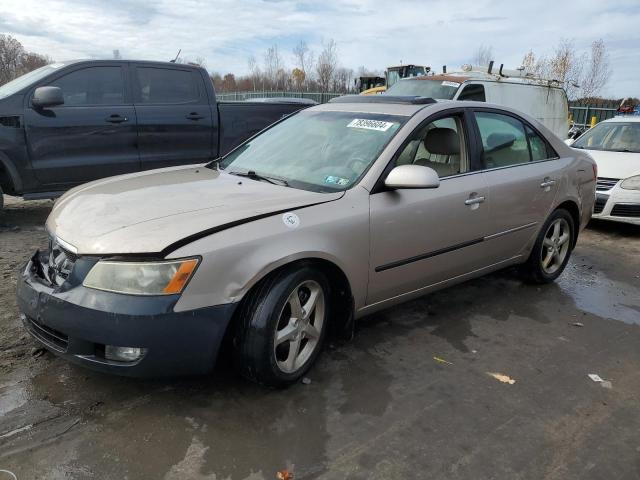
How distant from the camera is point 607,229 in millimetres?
7418

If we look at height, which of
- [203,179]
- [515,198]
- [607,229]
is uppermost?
[203,179]

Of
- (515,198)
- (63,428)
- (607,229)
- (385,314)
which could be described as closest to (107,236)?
(63,428)

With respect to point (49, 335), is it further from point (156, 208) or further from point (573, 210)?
point (573, 210)

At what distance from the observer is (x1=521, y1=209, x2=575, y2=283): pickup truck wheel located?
15.5 feet

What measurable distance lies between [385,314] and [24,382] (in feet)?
8.04

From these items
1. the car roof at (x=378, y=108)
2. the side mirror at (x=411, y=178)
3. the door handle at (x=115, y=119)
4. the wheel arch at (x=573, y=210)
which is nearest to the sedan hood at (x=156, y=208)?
the side mirror at (x=411, y=178)

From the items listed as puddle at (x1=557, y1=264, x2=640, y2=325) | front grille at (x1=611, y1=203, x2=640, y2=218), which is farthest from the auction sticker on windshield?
front grille at (x1=611, y1=203, x2=640, y2=218)

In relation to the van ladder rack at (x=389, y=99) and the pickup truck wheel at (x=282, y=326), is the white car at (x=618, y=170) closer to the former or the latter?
the van ladder rack at (x=389, y=99)

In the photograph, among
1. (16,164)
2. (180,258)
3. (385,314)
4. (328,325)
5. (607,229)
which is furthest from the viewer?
(607,229)

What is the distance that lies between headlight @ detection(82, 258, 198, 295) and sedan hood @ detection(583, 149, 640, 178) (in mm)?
6575

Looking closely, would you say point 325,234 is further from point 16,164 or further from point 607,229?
point 607,229

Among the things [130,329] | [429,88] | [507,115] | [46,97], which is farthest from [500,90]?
[130,329]

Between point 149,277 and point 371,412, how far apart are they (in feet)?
4.42

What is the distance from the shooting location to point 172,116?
6.54 meters
